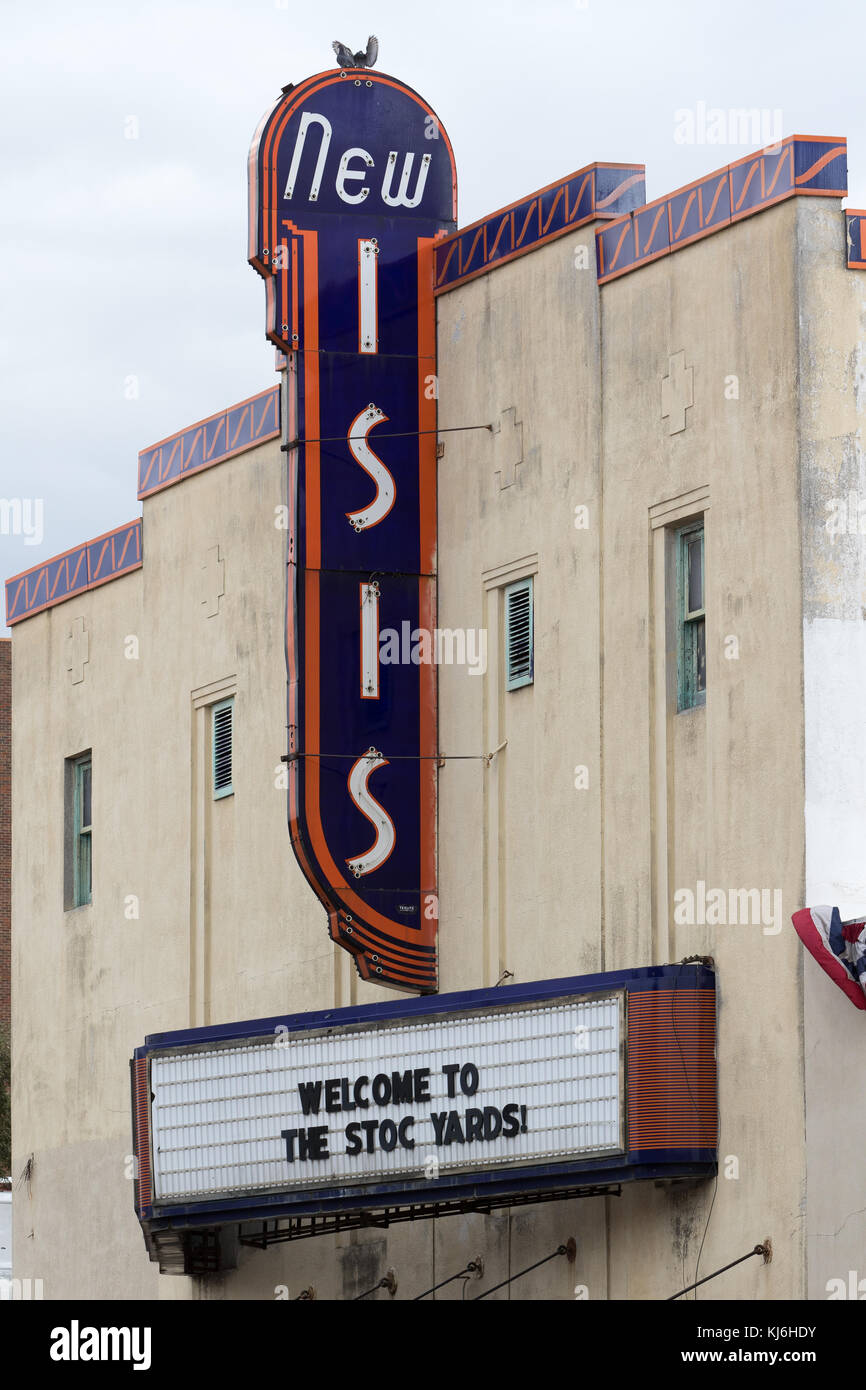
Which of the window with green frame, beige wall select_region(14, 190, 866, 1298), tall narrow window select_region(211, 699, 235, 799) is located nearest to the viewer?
beige wall select_region(14, 190, 866, 1298)

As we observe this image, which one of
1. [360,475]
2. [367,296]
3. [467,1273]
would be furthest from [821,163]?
[467,1273]

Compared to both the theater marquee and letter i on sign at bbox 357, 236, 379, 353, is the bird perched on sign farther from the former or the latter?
the theater marquee

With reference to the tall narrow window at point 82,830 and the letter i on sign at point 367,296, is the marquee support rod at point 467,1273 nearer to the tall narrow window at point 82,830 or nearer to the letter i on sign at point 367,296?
the letter i on sign at point 367,296

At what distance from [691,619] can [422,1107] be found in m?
4.38

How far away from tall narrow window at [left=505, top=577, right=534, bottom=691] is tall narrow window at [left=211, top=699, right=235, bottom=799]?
4562 mm

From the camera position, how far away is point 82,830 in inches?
1181

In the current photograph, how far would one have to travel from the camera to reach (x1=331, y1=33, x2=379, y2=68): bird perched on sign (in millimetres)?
24406

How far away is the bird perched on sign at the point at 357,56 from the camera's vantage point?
80.1 ft

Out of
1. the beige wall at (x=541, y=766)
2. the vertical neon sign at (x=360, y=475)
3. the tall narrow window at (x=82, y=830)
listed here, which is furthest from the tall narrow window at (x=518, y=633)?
the tall narrow window at (x=82, y=830)

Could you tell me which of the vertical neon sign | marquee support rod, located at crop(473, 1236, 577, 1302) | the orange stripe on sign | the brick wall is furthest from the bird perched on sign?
the brick wall

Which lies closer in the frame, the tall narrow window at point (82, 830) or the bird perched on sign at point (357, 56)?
the bird perched on sign at point (357, 56)

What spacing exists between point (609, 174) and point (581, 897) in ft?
18.9

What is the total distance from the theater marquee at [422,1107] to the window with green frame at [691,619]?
→ 2.19 meters

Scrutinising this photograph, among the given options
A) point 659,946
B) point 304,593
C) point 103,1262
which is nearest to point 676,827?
point 659,946
